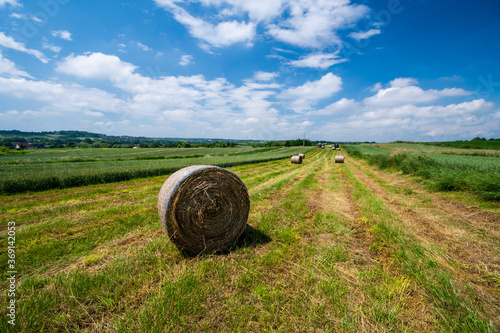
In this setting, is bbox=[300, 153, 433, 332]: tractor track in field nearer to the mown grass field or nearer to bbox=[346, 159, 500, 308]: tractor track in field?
the mown grass field

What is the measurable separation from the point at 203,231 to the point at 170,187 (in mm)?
1206

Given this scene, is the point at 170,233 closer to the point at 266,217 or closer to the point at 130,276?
the point at 130,276

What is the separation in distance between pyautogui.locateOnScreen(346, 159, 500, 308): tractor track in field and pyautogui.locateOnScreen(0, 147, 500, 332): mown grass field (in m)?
0.03

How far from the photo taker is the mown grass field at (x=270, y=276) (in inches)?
93.4

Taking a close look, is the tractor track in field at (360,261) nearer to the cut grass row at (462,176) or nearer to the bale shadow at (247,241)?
the bale shadow at (247,241)

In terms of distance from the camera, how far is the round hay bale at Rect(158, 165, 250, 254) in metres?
3.95

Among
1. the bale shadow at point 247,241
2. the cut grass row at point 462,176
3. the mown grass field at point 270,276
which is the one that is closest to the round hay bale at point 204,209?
the bale shadow at point 247,241

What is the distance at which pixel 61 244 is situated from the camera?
4309mm

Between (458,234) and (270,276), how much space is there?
5.30 metres

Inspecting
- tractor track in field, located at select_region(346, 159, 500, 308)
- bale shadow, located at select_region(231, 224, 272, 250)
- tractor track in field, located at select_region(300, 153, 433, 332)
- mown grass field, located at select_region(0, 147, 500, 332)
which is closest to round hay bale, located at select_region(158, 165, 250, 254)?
bale shadow, located at select_region(231, 224, 272, 250)

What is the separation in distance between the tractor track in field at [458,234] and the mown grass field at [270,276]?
29 millimetres

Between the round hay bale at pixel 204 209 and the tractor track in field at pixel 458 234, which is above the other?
the round hay bale at pixel 204 209

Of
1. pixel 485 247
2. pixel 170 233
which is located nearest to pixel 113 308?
pixel 170 233

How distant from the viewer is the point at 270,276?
3230mm
